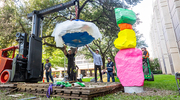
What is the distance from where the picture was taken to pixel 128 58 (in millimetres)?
4656

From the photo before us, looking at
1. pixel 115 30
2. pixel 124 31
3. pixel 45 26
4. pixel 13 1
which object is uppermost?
pixel 13 1

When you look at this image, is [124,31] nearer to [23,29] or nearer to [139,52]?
[139,52]

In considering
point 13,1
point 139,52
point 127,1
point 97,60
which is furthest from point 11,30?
point 139,52

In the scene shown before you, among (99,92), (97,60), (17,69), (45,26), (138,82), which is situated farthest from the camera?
(45,26)

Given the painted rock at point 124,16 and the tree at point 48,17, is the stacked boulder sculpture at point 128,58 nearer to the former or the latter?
the painted rock at point 124,16

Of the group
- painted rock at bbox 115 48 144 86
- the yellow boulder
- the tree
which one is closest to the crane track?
painted rock at bbox 115 48 144 86

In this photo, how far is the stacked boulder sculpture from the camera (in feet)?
14.6

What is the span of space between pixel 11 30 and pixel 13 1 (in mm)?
2786

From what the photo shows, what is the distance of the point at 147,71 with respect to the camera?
6.81 m

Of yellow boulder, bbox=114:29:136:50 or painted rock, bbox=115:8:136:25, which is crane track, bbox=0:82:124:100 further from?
painted rock, bbox=115:8:136:25

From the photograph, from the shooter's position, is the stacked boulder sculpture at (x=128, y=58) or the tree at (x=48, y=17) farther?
the tree at (x=48, y=17)

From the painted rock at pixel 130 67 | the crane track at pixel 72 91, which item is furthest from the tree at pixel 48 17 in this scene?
the crane track at pixel 72 91

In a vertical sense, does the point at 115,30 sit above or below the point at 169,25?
below

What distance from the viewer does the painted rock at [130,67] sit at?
444 cm
